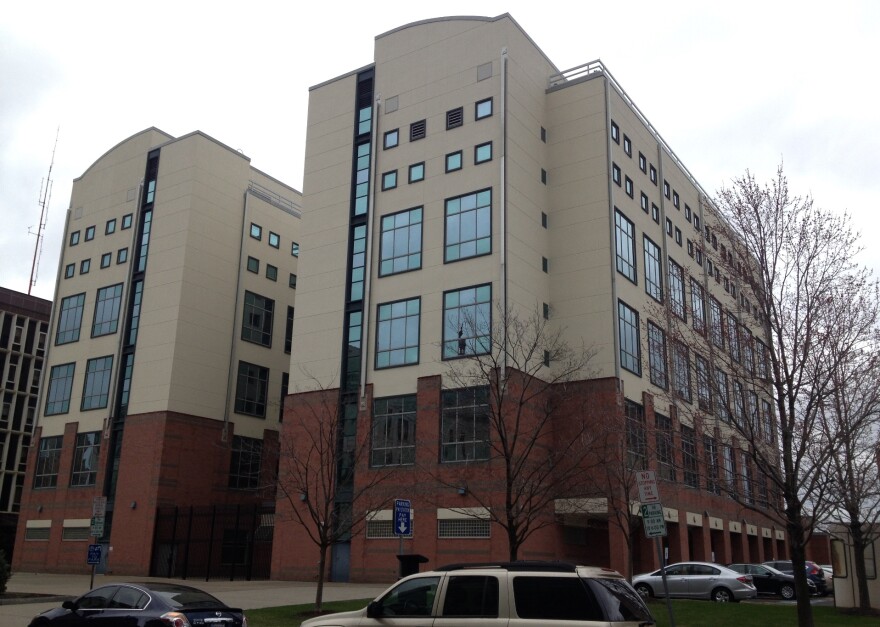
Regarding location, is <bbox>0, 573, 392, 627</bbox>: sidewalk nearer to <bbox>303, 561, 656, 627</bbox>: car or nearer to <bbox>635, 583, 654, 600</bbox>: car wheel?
<bbox>635, 583, 654, 600</bbox>: car wheel

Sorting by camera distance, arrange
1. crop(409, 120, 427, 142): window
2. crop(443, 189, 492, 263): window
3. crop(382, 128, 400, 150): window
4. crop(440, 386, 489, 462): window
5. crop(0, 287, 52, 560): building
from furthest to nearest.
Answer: crop(0, 287, 52, 560): building
crop(382, 128, 400, 150): window
crop(409, 120, 427, 142): window
crop(443, 189, 492, 263): window
crop(440, 386, 489, 462): window

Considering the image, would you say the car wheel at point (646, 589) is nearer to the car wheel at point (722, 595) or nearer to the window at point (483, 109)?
the car wheel at point (722, 595)

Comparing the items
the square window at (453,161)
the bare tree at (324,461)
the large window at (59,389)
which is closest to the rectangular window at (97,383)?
the large window at (59,389)

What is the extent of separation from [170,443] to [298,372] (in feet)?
33.4

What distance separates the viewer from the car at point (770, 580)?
30.3m

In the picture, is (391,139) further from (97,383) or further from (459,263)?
(97,383)

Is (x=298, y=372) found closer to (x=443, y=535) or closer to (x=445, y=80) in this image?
(x=443, y=535)

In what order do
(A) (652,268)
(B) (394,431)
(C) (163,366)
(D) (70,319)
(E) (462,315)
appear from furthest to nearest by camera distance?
(D) (70,319)
(C) (163,366)
(A) (652,268)
(B) (394,431)
(E) (462,315)

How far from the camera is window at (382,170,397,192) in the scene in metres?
42.2

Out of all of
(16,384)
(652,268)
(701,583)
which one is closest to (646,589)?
(701,583)

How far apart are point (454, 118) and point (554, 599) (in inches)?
1329

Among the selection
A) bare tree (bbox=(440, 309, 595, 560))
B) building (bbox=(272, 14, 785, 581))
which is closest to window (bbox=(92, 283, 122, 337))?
building (bbox=(272, 14, 785, 581))

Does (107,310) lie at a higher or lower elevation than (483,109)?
lower

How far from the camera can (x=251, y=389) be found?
53.2m
